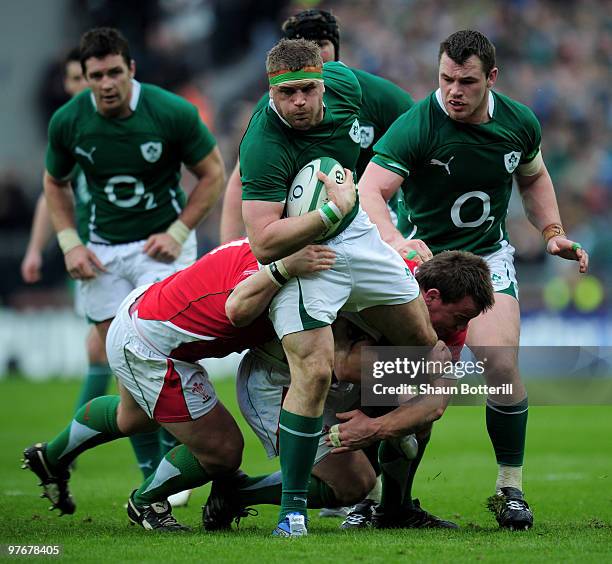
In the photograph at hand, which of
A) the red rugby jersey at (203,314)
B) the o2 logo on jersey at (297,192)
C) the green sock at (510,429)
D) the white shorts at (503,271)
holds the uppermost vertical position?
the o2 logo on jersey at (297,192)

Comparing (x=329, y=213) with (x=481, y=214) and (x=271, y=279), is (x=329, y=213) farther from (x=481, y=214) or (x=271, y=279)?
(x=481, y=214)

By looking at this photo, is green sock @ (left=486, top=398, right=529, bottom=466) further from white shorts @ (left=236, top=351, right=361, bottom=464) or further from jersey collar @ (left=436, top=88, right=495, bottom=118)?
jersey collar @ (left=436, top=88, right=495, bottom=118)

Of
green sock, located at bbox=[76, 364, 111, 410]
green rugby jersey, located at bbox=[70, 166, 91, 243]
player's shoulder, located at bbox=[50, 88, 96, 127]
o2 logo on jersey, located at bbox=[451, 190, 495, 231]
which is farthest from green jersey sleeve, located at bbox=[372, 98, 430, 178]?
green sock, located at bbox=[76, 364, 111, 410]

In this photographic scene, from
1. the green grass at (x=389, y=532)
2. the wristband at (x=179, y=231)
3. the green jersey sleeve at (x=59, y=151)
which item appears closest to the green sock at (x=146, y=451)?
the green grass at (x=389, y=532)

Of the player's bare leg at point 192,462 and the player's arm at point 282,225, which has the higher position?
the player's arm at point 282,225

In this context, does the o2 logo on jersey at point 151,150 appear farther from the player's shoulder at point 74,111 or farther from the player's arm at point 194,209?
the player's shoulder at point 74,111

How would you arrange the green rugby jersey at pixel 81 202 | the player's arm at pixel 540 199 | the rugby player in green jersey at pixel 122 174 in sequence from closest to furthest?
the player's arm at pixel 540 199 < the rugby player in green jersey at pixel 122 174 < the green rugby jersey at pixel 81 202

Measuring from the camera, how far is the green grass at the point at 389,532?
4.91 metres

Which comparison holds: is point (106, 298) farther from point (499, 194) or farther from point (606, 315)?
point (606, 315)

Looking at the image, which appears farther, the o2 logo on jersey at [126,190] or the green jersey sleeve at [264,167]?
the o2 logo on jersey at [126,190]

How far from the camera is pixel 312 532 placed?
563 centimetres

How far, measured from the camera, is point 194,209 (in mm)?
7852

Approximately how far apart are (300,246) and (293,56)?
2.86ft

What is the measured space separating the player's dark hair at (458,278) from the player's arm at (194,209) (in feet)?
8.26
